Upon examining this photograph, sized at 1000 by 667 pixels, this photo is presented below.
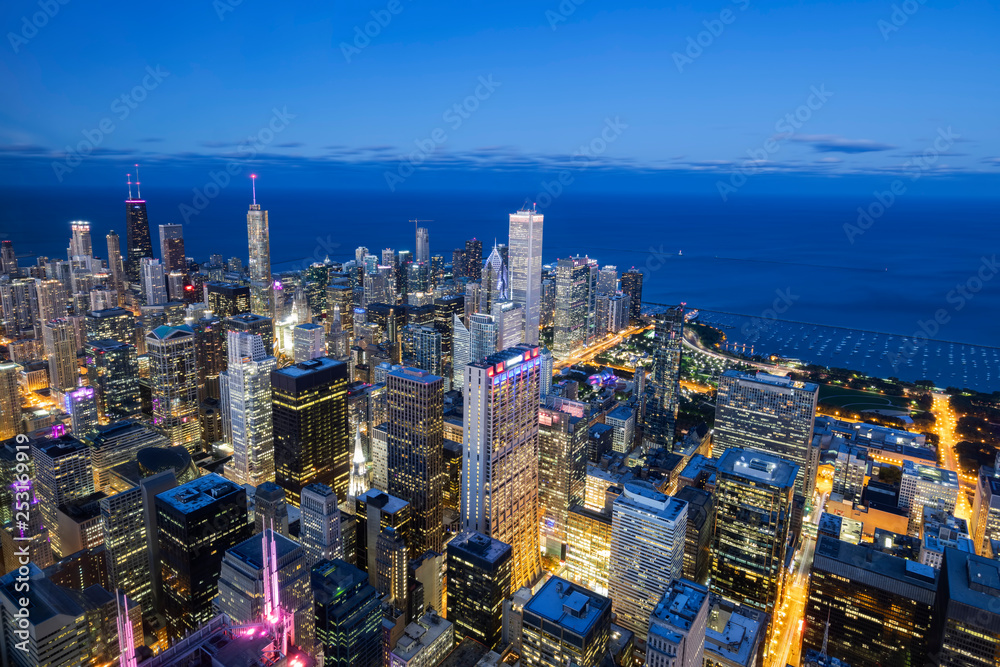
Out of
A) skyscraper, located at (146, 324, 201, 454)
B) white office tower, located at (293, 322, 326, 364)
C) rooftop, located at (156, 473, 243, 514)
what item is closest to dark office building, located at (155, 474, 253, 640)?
rooftop, located at (156, 473, 243, 514)

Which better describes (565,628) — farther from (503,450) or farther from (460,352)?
(460,352)

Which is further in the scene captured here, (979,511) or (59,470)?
(979,511)

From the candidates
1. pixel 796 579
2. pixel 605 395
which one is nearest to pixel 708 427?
pixel 605 395

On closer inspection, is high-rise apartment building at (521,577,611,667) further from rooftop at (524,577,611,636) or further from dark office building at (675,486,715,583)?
dark office building at (675,486,715,583)

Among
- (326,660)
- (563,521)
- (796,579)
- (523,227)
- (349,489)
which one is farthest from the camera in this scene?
(523,227)

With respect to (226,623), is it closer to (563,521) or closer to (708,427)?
(563,521)

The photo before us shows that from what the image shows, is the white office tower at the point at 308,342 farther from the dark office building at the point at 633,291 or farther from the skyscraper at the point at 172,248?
the dark office building at the point at 633,291

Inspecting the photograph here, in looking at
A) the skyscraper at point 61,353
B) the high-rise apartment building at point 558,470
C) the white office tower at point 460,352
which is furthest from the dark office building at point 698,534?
the skyscraper at point 61,353
